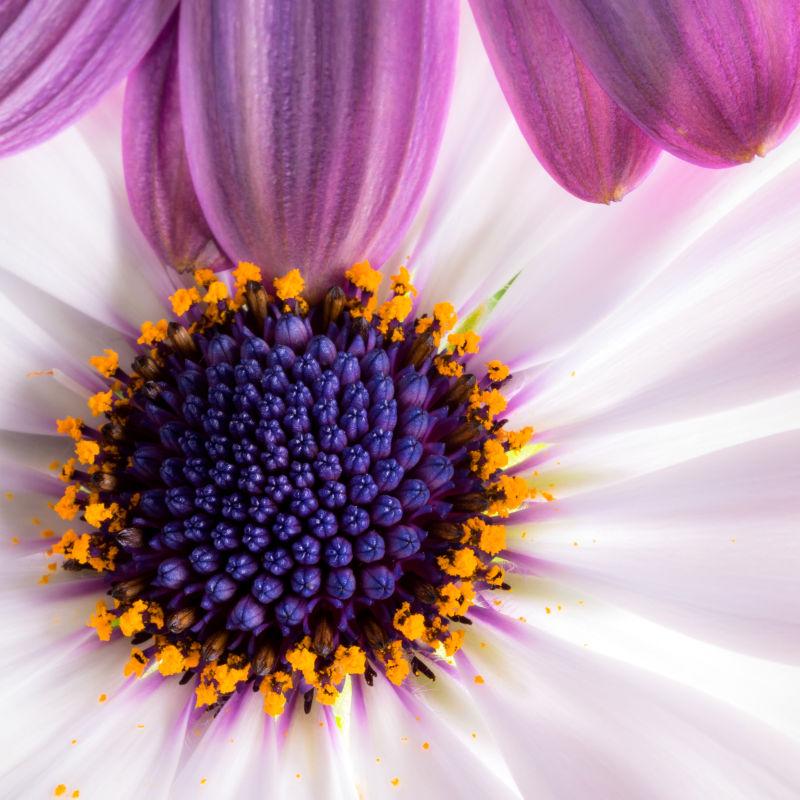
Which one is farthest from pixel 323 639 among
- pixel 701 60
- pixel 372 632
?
pixel 701 60

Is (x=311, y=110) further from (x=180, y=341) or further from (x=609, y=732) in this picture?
(x=609, y=732)

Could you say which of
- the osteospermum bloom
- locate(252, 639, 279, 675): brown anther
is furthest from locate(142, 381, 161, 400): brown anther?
locate(252, 639, 279, 675): brown anther

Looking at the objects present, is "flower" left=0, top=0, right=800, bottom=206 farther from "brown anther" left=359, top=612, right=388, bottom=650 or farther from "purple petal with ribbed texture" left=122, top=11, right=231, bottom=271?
"brown anther" left=359, top=612, right=388, bottom=650

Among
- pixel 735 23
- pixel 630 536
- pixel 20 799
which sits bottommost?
pixel 20 799

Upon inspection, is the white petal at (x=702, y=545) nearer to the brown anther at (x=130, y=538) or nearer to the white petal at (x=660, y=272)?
the white petal at (x=660, y=272)

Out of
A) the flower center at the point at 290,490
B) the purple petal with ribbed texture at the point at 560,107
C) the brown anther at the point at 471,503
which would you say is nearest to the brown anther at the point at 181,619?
the flower center at the point at 290,490

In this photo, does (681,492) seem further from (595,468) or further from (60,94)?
(60,94)

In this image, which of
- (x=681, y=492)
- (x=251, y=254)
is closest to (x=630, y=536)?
(x=681, y=492)

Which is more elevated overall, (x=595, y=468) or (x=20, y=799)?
(x=595, y=468)
